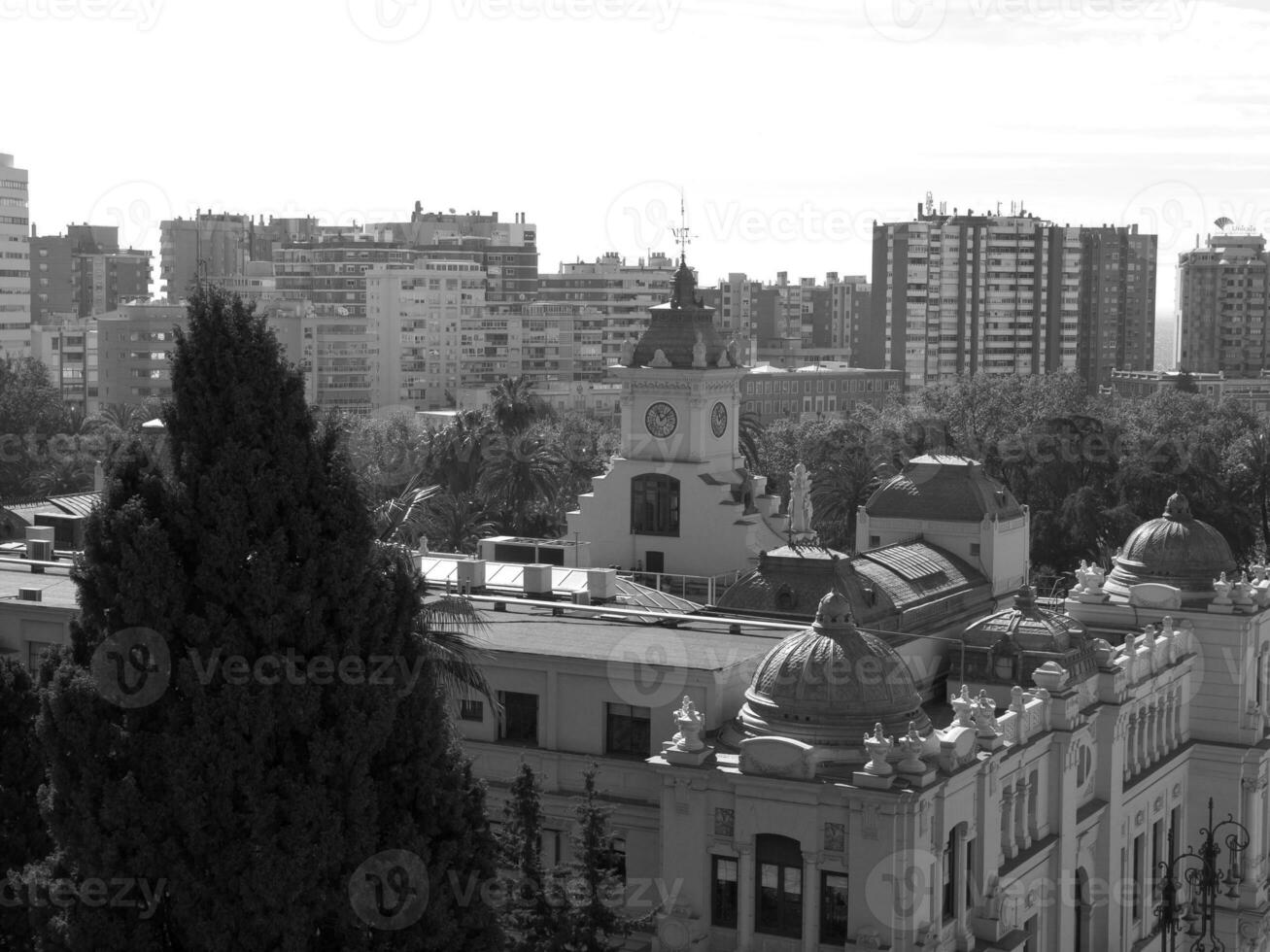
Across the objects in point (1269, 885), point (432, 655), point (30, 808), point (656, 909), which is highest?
point (432, 655)

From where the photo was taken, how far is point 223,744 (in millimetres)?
25750

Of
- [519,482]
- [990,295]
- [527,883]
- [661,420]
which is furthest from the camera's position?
[990,295]

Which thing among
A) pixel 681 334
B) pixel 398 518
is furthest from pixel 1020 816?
pixel 681 334

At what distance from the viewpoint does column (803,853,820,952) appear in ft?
99.5

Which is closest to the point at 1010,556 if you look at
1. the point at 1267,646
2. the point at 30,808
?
the point at 1267,646

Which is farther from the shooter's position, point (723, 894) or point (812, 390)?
point (812, 390)

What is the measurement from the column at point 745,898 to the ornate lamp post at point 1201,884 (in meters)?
11.1

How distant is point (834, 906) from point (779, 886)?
1.00m

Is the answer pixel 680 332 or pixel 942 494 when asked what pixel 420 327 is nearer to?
pixel 680 332

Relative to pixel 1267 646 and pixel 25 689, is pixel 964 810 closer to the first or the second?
pixel 25 689

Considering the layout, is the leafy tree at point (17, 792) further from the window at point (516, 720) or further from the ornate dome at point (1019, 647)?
the ornate dome at point (1019, 647)

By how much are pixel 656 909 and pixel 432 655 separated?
6787 millimetres

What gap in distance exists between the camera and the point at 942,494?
4619 cm

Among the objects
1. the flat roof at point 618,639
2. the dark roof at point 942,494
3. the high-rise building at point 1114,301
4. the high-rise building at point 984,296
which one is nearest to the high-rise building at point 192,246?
the high-rise building at point 984,296
